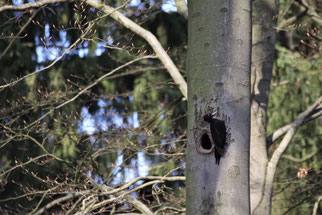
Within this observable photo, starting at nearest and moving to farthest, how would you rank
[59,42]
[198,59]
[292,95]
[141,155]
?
[198,59] → [141,155] → [59,42] → [292,95]

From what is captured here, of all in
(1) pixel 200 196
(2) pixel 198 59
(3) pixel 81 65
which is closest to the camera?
(1) pixel 200 196

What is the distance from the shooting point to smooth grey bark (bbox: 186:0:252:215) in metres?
2.18

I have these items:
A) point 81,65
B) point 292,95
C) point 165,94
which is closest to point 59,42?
point 81,65

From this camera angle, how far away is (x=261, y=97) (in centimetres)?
396

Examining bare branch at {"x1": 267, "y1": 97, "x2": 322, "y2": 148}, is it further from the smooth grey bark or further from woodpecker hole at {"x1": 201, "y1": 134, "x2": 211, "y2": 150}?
woodpecker hole at {"x1": 201, "y1": 134, "x2": 211, "y2": 150}

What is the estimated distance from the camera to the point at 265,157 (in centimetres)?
377

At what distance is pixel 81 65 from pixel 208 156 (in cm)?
444

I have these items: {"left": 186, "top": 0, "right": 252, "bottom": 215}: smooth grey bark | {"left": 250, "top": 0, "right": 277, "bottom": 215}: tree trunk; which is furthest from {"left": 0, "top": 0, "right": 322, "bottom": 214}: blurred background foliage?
{"left": 186, "top": 0, "right": 252, "bottom": 215}: smooth grey bark

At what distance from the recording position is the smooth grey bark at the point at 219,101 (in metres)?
2.18

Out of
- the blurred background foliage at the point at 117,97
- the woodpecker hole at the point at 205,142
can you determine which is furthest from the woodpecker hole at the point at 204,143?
the blurred background foliage at the point at 117,97

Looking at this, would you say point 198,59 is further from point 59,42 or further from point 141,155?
point 59,42

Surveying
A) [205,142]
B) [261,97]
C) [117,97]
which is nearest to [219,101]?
[205,142]

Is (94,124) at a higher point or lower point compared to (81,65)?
lower

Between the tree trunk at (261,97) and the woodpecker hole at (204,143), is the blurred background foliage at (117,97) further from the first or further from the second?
the woodpecker hole at (204,143)
